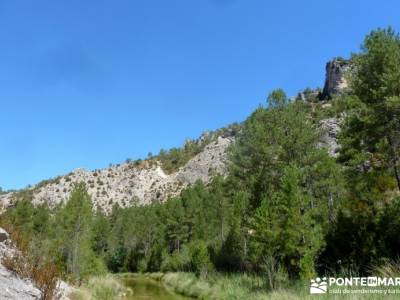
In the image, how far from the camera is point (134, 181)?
12200 centimetres

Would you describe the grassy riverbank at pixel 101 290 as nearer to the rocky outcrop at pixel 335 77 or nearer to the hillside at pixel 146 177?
the hillside at pixel 146 177

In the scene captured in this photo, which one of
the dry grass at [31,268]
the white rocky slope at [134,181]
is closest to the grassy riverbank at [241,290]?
the dry grass at [31,268]

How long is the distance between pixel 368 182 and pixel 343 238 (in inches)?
182

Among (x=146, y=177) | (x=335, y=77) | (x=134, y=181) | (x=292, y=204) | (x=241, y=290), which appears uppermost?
(x=335, y=77)

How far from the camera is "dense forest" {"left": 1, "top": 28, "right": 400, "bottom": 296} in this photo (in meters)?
23.0

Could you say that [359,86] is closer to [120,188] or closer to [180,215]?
[180,215]

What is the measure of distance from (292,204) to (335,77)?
92.1m

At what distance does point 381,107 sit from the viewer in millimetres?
22203

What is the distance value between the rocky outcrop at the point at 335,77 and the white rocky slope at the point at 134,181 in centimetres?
3070

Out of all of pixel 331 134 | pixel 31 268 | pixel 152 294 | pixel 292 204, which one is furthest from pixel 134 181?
pixel 31 268

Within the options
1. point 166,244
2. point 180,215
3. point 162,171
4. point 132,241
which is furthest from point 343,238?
point 162,171

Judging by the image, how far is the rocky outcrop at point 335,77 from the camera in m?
105

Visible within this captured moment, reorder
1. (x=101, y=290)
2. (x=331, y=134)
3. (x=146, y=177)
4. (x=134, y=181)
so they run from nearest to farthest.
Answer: (x=101, y=290) → (x=331, y=134) → (x=134, y=181) → (x=146, y=177)

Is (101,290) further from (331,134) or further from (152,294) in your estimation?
(331,134)
